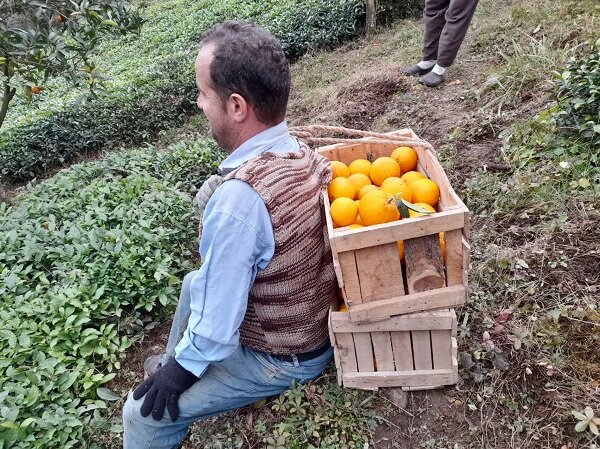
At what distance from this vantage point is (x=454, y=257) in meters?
1.75

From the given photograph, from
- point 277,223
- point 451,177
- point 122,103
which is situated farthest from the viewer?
point 122,103

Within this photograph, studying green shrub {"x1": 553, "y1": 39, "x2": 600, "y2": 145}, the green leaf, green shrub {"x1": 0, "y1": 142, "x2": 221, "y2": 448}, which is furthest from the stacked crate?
green shrub {"x1": 553, "y1": 39, "x2": 600, "y2": 145}

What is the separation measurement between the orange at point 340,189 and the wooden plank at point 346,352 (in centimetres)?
58

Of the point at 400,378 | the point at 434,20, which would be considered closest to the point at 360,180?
the point at 400,378

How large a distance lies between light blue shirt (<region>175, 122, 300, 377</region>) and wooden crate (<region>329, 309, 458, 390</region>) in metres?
0.46

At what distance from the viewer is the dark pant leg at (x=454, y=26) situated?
493cm

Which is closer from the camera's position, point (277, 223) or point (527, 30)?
point (277, 223)

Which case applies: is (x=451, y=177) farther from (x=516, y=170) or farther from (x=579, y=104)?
(x=579, y=104)

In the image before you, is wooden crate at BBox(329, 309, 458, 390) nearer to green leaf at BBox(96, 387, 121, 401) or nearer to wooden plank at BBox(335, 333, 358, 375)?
wooden plank at BBox(335, 333, 358, 375)

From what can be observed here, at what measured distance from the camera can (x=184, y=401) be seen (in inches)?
76.6

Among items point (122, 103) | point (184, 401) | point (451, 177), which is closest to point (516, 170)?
point (451, 177)

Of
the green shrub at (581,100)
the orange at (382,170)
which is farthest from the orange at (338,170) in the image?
the green shrub at (581,100)

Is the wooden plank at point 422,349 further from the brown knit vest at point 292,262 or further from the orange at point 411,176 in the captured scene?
the orange at point 411,176

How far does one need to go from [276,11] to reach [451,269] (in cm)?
989
